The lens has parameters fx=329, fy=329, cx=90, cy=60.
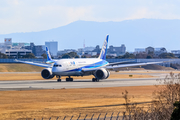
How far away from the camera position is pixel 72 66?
67.8 m

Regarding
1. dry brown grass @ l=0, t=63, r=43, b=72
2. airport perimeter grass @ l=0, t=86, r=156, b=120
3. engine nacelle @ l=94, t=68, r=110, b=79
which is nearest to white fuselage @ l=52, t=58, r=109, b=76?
engine nacelle @ l=94, t=68, r=110, b=79

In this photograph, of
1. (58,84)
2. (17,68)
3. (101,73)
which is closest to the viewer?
(58,84)

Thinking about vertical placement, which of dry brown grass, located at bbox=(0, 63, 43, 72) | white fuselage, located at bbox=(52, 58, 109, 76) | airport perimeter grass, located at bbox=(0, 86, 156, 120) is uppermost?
white fuselage, located at bbox=(52, 58, 109, 76)

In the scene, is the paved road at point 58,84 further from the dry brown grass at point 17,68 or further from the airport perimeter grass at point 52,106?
the dry brown grass at point 17,68

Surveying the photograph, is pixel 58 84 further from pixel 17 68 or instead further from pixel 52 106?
pixel 17 68

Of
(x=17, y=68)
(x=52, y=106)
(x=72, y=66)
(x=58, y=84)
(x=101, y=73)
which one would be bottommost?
(x=17, y=68)

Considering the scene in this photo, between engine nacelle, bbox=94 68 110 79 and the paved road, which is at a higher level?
engine nacelle, bbox=94 68 110 79

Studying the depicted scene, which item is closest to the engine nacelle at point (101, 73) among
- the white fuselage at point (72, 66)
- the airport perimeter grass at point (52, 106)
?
the white fuselage at point (72, 66)

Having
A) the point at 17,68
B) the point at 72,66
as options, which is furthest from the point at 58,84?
the point at 17,68

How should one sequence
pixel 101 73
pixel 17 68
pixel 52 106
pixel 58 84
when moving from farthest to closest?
pixel 17 68
pixel 101 73
pixel 58 84
pixel 52 106

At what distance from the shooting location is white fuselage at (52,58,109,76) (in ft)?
215

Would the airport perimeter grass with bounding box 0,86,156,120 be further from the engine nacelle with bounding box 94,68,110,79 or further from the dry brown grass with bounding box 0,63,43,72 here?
the dry brown grass with bounding box 0,63,43,72

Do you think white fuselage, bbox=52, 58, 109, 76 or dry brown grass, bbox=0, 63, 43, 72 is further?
dry brown grass, bbox=0, 63, 43, 72

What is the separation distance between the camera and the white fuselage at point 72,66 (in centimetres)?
6556
